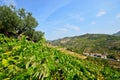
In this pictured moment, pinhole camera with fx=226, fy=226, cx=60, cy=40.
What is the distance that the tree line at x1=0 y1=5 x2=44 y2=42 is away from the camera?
53062mm

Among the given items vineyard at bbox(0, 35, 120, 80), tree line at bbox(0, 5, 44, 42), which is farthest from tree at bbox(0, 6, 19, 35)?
vineyard at bbox(0, 35, 120, 80)

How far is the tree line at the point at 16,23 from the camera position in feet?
174

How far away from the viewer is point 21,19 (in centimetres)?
5691

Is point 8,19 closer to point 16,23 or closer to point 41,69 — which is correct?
point 16,23

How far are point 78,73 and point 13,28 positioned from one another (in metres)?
52.0

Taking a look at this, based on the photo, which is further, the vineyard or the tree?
the tree

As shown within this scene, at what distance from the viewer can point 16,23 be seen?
54.3 meters

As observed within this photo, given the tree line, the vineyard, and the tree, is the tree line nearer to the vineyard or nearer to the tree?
the tree

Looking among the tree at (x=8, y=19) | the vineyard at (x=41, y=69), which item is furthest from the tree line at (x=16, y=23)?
the vineyard at (x=41, y=69)

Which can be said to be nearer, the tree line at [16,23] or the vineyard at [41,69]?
the vineyard at [41,69]

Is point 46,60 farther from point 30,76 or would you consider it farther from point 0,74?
point 0,74

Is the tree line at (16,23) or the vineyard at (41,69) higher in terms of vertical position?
the tree line at (16,23)

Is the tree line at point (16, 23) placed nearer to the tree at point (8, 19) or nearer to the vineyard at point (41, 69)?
the tree at point (8, 19)

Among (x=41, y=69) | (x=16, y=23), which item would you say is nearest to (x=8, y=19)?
(x=16, y=23)
